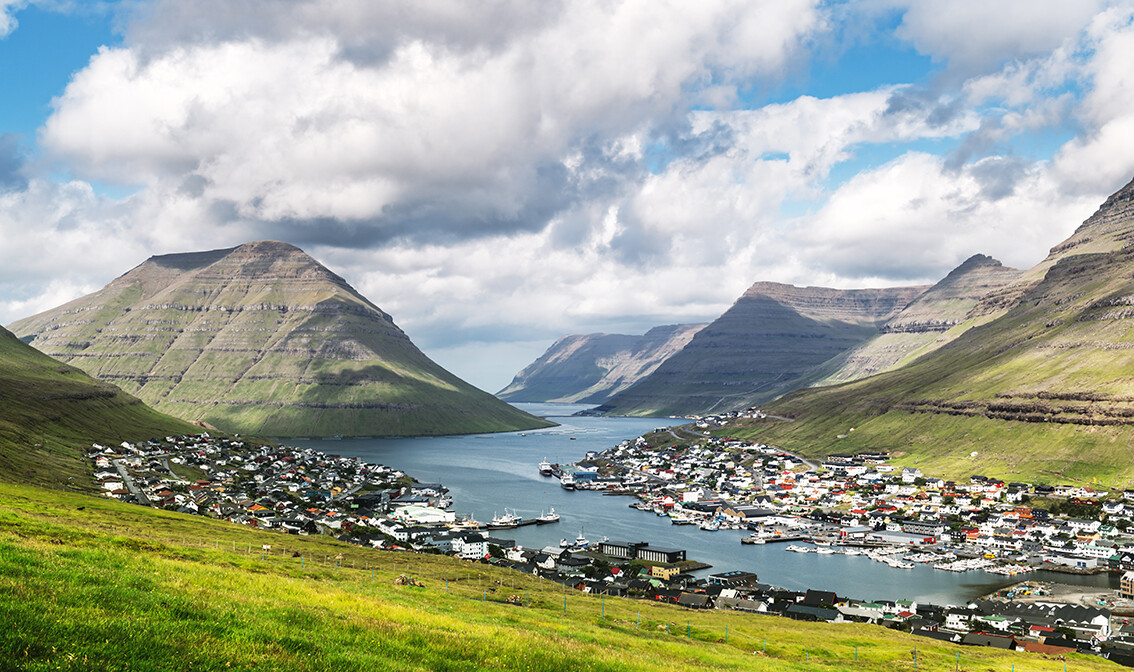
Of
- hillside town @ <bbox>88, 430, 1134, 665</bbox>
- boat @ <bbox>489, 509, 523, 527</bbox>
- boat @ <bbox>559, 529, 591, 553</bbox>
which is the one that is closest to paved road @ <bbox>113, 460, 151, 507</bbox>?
hillside town @ <bbox>88, 430, 1134, 665</bbox>

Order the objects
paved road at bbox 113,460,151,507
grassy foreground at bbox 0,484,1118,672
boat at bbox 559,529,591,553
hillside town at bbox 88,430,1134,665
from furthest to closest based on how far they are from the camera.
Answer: boat at bbox 559,529,591,553
paved road at bbox 113,460,151,507
hillside town at bbox 88,430,1134,665
grassy foreground at bbox 0,484,1118,672

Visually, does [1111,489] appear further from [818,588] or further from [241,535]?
[241,535]

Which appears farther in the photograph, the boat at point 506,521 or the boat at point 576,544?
the boat at point 506,521

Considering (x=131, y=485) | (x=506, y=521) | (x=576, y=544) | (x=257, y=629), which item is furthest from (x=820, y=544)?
(x=257, y=629)

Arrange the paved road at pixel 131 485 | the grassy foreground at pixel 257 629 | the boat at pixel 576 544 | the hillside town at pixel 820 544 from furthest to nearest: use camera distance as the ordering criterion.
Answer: the boat at pixel 576 544
the paved road at pixel 131 485
the hillside town at pixel 820 544
the grassy foreground at pixel 257 629

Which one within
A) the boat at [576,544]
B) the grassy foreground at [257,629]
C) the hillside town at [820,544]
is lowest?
the boat at [576,544]

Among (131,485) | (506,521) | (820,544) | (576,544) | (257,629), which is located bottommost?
(576,544)

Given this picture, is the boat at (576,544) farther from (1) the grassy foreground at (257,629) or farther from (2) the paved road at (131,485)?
(1) the grassy foreground at (257,629)

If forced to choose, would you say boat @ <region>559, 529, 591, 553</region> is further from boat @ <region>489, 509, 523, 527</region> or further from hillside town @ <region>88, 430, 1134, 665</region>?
boat @ <region>489, 509, 523, 527</region>

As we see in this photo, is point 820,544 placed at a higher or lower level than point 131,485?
lower

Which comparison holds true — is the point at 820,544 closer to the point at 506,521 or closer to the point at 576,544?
the point at 576,544

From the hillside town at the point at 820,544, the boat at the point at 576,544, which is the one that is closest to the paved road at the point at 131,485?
the hillside town at the point at 820,544

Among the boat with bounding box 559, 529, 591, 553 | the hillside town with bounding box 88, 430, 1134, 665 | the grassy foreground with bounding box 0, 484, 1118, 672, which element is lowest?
the boat with bounding box 559, 529, 591, 553
